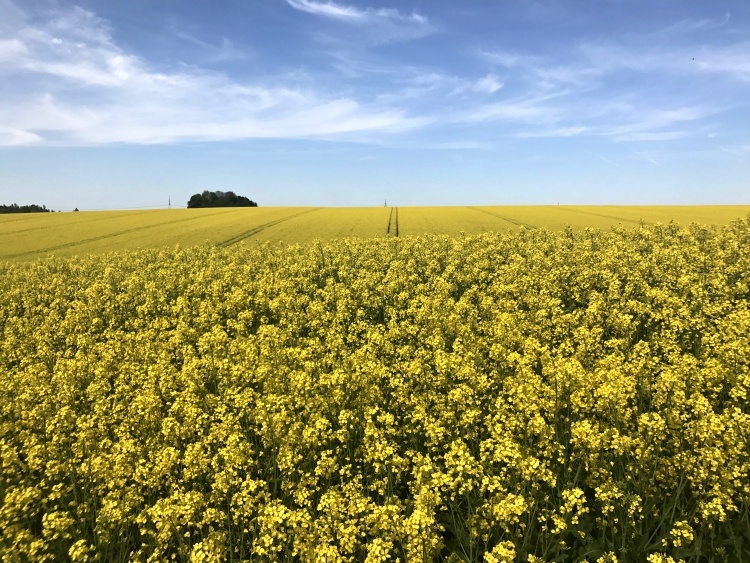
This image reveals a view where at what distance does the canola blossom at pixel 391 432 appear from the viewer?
5973mm

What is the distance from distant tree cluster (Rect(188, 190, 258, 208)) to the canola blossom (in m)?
101

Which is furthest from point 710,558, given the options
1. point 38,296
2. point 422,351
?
point 38,296

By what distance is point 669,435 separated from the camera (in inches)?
303

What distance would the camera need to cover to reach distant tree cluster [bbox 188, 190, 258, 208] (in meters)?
111

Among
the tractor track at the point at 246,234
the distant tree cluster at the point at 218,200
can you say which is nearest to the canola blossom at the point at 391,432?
the tractor track at the point at 246,234

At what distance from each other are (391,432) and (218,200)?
377 feet

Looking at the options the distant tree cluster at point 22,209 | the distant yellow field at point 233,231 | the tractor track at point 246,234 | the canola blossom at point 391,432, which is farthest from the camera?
the distant tree cluster at point 22,209

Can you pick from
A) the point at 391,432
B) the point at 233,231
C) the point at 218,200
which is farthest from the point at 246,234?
the point at 218,200

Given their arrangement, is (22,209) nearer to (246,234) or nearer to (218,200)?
(218,200)

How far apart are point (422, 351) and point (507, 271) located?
962cm

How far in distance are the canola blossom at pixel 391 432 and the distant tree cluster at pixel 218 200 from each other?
330 feet

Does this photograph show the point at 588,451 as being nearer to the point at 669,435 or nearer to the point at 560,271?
the point at 669,435

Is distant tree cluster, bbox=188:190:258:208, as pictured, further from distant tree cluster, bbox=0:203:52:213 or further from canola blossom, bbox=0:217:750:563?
canola blossom, bbox=0:217:750:563

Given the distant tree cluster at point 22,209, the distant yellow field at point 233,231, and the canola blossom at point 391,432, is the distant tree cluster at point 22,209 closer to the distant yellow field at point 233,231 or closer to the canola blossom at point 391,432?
the distant yellow field at point 233,231
